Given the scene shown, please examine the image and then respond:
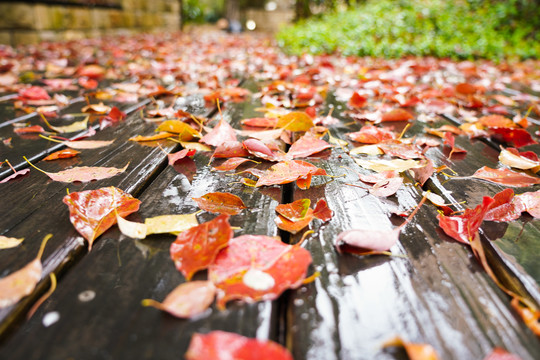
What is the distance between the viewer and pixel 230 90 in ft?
5.87

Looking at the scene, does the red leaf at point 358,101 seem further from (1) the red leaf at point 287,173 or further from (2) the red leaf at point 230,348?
(2) the red leaf at point 230,348

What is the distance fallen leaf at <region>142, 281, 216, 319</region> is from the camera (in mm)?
417

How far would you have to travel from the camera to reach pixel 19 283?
0.46 metres

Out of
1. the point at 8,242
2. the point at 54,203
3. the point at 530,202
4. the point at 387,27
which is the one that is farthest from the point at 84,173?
the point at 387,27

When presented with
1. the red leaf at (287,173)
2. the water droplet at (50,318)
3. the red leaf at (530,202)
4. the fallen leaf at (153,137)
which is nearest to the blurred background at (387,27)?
the fallen leaf at (153,137)

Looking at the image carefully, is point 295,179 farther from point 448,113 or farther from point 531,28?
point 531,28

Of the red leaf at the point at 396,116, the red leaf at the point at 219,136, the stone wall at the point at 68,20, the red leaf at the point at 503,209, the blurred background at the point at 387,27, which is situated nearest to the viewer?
the red leaf at the point at 503,209

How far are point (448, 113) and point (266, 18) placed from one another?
1519 centimetres

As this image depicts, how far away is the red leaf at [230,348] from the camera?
342mm

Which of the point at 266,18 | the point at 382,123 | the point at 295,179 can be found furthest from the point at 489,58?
the point at 266,18

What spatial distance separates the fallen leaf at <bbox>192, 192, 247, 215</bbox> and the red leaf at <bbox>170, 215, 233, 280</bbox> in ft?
0.40

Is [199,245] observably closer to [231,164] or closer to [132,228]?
[132,228]

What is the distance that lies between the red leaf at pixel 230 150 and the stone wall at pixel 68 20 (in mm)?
4528

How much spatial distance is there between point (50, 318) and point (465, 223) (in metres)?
0.66
